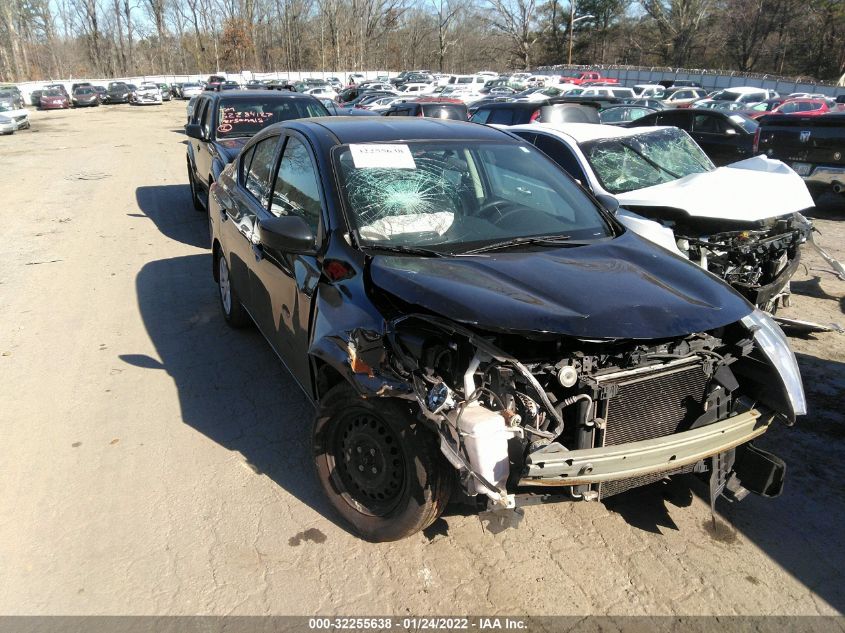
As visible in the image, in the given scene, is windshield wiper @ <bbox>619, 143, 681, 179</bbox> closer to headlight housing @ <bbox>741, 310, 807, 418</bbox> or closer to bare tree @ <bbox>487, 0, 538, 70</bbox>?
headlight housing @ <bbox>741, 310, 807, 418</bbox>

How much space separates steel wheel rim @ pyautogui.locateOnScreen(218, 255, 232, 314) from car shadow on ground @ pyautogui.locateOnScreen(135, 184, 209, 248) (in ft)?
10.3

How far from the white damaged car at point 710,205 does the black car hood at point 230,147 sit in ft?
12.2

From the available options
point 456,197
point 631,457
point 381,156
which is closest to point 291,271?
point 381,156

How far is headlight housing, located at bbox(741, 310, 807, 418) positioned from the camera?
115 inches

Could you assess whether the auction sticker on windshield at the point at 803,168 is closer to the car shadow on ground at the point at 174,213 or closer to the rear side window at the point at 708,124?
the rear side window at the point at 708,124

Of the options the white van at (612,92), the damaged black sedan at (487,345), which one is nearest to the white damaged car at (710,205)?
the damaged black sedan at (487,345)

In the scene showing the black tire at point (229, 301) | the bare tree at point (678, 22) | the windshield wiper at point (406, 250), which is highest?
the bare tree at point (678, 22)

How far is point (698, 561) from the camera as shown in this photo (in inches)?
116

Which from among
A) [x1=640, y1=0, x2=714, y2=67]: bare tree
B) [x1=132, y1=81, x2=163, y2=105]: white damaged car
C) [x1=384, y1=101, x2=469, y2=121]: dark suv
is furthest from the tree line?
[x1=384, y1=101, x2=469, y2=121]: dark suv

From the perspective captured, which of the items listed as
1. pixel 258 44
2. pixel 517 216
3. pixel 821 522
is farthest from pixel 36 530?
pixel 258 44

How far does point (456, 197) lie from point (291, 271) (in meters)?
1.04

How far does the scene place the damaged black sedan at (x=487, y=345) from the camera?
8.24 ft

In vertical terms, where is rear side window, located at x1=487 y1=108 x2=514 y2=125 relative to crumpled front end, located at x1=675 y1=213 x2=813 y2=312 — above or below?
above

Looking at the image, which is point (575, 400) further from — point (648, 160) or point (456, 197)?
point (648, 160)
